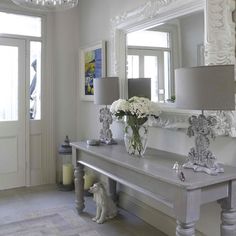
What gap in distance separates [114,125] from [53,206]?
1178 mm

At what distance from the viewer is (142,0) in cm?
302

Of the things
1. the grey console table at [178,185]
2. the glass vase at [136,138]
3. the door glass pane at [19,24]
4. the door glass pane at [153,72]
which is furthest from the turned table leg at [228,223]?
the door glass pane at [19,24]

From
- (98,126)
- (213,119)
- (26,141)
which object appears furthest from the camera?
(26,141)

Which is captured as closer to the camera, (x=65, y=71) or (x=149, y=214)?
(x=149, y=214)

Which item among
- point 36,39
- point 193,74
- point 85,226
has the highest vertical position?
point 36,39

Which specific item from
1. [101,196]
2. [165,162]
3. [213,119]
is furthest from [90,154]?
[213,119]

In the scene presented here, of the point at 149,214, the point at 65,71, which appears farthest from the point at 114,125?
the point at 65,71

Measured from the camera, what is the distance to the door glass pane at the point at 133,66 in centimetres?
315

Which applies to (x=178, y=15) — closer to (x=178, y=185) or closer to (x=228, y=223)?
(x=178, y=185)

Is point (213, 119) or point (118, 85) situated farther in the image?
point (118, 85)

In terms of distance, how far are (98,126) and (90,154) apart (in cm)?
109

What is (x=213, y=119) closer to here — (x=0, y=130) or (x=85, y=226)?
(x=85, y=226)

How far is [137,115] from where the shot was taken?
253 centimetres

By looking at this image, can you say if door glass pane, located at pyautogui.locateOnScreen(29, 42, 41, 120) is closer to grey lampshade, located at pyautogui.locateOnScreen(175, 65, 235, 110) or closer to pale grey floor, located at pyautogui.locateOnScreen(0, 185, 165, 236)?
pale grey floor, located at pyautogui.locateOnScreen(0, 185, 165, 236)
